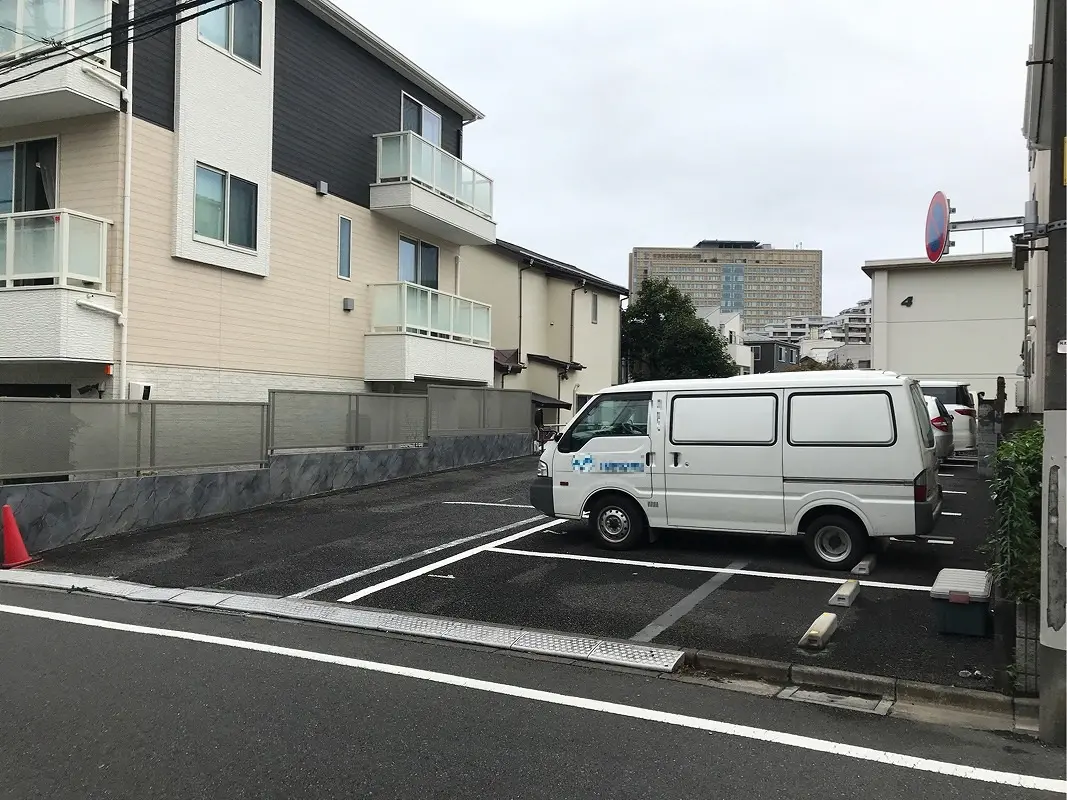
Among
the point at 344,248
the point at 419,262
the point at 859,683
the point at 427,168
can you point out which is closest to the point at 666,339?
the point at 419,262

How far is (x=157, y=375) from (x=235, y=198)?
3.89 meters

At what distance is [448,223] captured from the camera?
2000cm

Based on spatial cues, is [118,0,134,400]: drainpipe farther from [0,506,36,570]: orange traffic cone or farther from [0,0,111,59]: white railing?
[0,506,36,570]: orange traffic cone

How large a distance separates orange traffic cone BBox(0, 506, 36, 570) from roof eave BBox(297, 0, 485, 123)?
39.8 feet

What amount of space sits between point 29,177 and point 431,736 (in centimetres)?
1338

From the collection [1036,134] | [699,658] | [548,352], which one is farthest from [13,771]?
[548,352]

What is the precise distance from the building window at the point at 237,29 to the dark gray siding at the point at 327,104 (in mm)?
575

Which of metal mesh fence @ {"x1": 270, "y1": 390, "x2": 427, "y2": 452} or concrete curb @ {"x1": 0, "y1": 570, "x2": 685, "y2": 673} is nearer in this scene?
concrete curb @ {"x1": 0, "y1": 570, "x2": 685, "y2": 673}

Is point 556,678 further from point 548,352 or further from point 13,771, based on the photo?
point 548,352

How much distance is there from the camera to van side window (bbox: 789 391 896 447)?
25.9ft

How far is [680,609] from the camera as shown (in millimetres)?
7023

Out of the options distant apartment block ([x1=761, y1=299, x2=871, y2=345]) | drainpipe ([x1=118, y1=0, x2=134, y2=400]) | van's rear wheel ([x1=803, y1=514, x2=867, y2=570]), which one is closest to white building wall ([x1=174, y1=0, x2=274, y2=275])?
drainpipe ([x1=118, y1=0, x2=134, y2=400])

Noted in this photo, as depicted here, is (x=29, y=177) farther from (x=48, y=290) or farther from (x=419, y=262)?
(x=419, y=262)

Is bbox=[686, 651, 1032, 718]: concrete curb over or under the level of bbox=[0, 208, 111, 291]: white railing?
under
